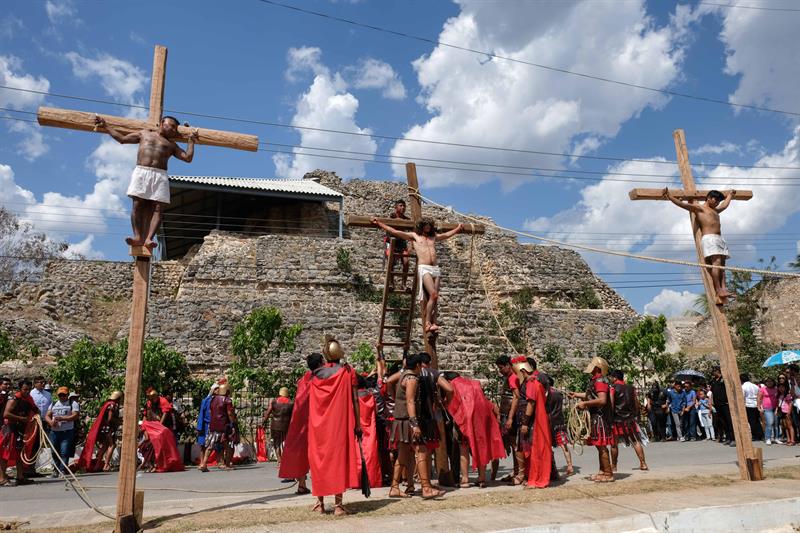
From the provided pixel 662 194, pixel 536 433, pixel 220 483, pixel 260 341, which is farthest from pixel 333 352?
pixel 260 341

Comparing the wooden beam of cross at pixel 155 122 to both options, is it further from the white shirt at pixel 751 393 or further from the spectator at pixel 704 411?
the spectator at pixel 704 411

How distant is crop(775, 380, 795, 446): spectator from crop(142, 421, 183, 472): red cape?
39.5ft

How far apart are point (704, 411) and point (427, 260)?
1001 cm

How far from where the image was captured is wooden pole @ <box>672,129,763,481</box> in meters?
6.63

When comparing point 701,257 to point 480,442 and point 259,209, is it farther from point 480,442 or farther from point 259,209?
point 259,209

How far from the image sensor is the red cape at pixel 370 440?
6738 millimetres

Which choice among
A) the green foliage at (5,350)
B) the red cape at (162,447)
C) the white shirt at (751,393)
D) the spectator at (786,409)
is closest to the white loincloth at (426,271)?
→ the red cape at (162,447)

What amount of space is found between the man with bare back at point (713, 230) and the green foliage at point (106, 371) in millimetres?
9852

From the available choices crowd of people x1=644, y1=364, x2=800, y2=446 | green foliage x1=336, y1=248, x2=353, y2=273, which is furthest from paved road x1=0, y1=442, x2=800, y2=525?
green foliage x1=336, y1=248, x2=353, y2=273

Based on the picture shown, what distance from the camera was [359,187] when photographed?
109ft

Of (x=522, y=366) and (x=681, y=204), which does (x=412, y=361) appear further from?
(x=681, y=204)

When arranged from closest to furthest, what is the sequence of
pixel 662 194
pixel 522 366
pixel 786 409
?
1. pixel 522 366
2. pixel 662 194
3. pixel 786 409

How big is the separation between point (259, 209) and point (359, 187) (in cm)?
808

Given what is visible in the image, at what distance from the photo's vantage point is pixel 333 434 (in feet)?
16.6
